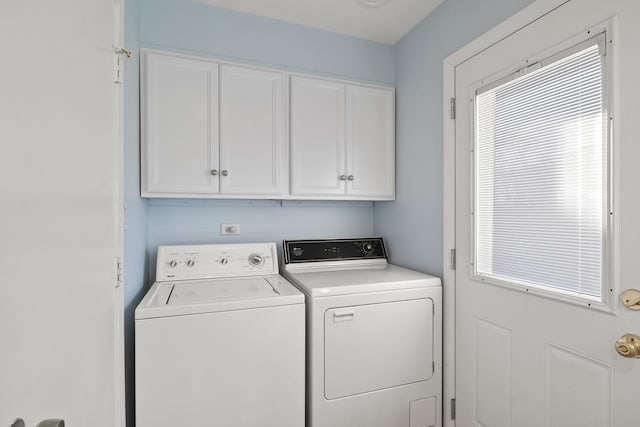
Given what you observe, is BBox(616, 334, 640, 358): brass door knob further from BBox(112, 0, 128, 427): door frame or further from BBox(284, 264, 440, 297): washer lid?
BBox(112, 0, 128, 427): door frame

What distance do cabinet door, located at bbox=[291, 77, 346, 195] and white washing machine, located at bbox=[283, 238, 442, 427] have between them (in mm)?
628

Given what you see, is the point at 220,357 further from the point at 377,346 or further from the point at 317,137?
the point at 317,137

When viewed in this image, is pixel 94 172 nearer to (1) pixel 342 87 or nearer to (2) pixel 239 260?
(2) pixel 239 260

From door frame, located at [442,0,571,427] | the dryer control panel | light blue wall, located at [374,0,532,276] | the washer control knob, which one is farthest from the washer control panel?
door frame, located at [442,0,571,427]

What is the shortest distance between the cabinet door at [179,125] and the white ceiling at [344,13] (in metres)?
0.51

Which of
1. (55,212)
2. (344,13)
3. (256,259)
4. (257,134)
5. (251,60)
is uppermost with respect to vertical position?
(344,13)

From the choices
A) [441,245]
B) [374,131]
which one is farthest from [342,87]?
[441,245]

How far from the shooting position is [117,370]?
112cm

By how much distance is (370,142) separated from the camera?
2.18 meters

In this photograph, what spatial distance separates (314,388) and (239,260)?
87 centimetres

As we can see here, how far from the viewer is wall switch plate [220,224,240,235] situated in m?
2.07

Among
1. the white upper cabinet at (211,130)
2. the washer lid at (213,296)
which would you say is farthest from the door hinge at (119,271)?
the white upper cabinet at (211,130)

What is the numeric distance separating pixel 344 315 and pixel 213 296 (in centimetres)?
66

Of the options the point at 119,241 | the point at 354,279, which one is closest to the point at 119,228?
the point at 119,241
